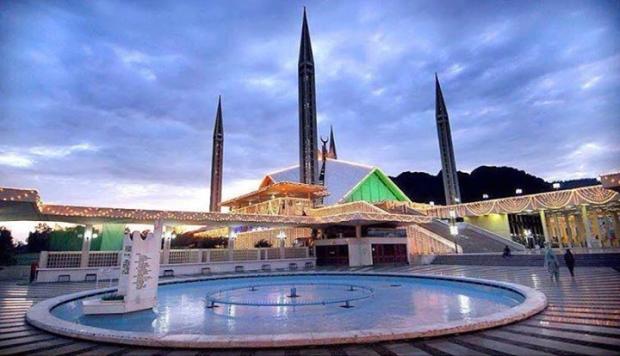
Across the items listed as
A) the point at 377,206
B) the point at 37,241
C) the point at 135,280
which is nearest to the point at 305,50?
the point at 377,206

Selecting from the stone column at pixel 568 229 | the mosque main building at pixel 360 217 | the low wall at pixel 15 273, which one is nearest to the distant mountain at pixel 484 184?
the mosque main building at pixel 360 217

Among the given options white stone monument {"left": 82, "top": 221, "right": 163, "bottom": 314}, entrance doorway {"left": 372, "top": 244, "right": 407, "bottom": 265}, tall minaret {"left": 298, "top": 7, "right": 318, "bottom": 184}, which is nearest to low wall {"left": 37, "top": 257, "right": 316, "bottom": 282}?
entrance doorway {"left": 372, "top": 244, "right": 407, "bottom": 265}

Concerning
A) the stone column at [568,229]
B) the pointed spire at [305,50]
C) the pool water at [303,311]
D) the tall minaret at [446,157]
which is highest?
the pointed spire at [305,50]

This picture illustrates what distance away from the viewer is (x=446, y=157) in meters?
52.2

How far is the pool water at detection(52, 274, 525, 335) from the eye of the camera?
7.43m

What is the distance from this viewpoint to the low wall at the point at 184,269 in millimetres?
17719

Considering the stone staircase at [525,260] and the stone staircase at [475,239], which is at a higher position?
the stone staircase at [475,239]

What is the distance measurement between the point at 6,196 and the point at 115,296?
562 centimetres

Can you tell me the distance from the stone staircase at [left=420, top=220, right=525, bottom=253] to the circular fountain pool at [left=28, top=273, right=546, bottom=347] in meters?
17.7

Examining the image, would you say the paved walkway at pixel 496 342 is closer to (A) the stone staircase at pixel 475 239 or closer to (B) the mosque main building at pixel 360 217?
(B) the mosque main building at pixel 360 217

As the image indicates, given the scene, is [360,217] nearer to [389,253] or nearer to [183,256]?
[389,253]

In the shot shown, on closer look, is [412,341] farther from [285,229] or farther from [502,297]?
[285,229]

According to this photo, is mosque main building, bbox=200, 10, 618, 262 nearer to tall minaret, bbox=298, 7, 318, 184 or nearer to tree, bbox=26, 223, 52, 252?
tall minaret, bbox=298, 7, 318, 184

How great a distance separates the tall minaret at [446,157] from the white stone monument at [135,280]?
1865 inches
